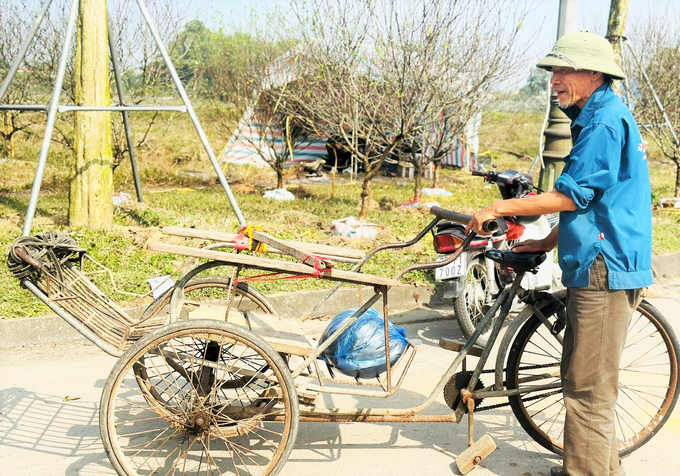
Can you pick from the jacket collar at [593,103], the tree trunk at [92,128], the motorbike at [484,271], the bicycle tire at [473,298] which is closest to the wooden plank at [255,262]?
the jacket collar at [593,103]

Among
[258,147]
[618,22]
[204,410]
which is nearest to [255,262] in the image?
[204,410]

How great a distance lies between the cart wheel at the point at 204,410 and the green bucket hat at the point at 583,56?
1.74 metres

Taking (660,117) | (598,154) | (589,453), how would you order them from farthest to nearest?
(660,117) → (589,453) → (598,154)

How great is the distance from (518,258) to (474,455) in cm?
98

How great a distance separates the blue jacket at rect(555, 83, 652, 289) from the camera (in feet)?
10.0

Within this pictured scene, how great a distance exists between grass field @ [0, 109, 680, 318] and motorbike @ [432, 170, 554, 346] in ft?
3.97

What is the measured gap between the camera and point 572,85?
3242mm

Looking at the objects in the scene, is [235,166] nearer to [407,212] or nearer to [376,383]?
[407,212]

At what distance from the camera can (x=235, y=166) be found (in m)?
15.5

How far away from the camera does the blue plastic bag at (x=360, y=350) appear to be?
3.72 metres

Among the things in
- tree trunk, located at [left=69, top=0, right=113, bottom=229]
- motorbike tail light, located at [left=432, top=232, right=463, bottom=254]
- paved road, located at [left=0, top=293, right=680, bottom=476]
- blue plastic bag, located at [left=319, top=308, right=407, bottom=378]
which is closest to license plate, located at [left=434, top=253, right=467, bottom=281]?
motorbike tail light, located at [left=432, top=232, right=463, bottom=254]

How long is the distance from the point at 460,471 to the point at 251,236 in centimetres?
151

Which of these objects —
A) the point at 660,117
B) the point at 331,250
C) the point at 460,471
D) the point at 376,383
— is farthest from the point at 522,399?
the point at 660,117

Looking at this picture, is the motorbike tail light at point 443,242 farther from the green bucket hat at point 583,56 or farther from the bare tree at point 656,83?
the bare tree at point 656,83
